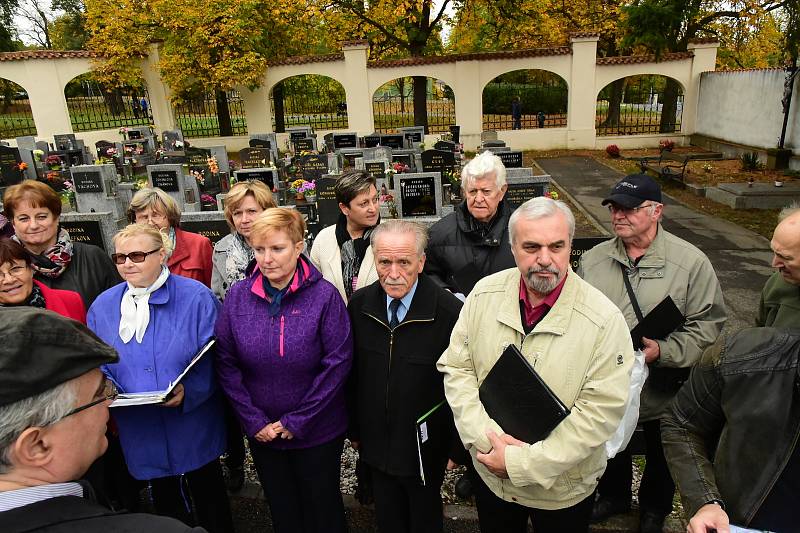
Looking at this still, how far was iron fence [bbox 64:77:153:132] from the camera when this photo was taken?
2508 centimetres

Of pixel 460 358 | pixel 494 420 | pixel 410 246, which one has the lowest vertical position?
pixel 494 420

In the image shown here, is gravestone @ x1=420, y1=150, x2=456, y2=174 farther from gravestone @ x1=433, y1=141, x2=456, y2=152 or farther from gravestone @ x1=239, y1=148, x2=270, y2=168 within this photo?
gravestone @ x1=239, y1=148, x2=270, y2=168

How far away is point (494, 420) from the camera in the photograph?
7.63 feet

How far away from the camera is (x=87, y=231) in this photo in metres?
6.37

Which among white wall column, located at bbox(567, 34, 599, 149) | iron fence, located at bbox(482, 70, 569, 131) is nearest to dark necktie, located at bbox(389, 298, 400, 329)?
white wall column, located at bbox(567, 34, 599, 149)

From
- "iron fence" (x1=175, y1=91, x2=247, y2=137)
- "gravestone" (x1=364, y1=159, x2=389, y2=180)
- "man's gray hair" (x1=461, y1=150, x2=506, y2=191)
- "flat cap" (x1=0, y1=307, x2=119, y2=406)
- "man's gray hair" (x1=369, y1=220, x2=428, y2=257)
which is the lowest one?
"gravestone" (x1=364, y1=159, x2=389, y2=180)

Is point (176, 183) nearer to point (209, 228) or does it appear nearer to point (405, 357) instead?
point (209, 228)

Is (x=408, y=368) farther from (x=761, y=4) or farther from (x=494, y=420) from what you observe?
(x=761, y=4)

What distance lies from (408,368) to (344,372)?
0.36 metres

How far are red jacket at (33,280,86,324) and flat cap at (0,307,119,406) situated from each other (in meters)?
1.99

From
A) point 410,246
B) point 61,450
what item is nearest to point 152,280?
point 410,246

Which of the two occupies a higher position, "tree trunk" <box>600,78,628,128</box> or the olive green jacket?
"tree trunk" <box>600,78,628,128</box>

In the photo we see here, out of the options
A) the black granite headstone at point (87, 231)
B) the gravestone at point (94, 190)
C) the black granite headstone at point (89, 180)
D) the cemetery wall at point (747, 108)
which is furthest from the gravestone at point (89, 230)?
the cemetery wall at point (747, 108)

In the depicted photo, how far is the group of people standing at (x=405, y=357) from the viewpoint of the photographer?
2.19 meters
